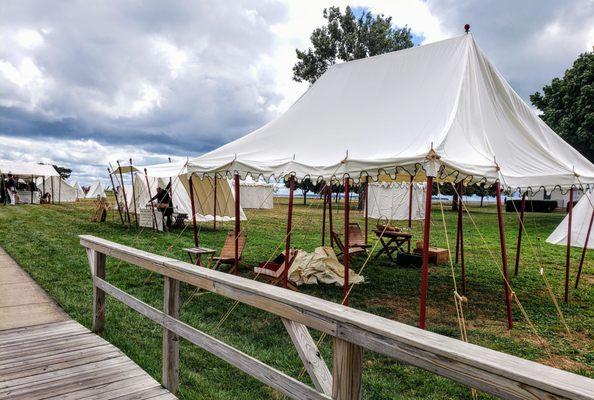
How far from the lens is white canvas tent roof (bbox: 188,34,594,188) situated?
5.24 meters

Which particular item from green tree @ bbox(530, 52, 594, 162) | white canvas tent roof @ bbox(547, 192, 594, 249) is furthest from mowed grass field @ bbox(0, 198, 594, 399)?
green tree @ bbox(530, 52, 594, 162)

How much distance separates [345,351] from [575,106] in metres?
25.2

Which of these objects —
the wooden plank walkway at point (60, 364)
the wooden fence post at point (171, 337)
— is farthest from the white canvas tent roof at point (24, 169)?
the wooden fence post at point (171, 337)

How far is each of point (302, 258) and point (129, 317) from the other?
3.47 m

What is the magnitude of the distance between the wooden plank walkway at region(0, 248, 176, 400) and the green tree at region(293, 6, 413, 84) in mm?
26672

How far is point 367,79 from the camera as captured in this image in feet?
24.5

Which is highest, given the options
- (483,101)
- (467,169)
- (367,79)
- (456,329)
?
(367,79)

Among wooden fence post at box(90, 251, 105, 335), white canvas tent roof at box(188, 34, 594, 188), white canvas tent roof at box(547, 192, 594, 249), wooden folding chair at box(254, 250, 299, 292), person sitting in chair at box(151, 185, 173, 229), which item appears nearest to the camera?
wooden fence post at box(90, 251, 105, 335)

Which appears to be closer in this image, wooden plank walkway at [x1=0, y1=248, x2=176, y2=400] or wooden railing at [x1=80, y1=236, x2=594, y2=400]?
wooden railing at [x1=80, y1=236, x2=594, y2=400]

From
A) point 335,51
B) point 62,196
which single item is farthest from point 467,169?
point 62,196

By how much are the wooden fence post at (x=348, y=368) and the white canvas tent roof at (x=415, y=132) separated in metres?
3.30

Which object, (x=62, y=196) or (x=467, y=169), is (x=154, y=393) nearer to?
(x=467, y=169)

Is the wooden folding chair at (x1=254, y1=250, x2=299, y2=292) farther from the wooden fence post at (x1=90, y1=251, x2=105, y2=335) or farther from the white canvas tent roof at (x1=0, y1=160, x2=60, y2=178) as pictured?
the white canvas tent roof at (x1=0, y1=160, x2=60, y2=178)

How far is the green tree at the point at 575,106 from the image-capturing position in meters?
20.5
